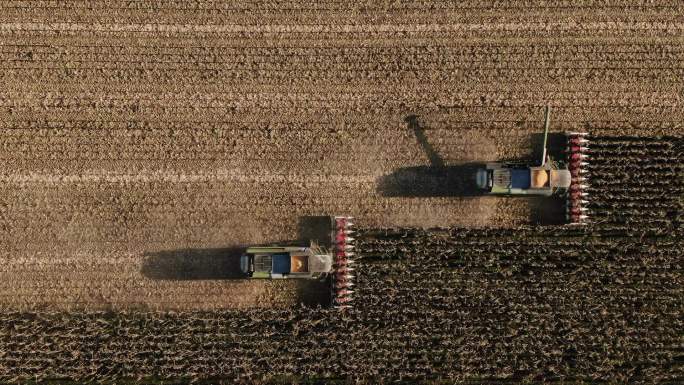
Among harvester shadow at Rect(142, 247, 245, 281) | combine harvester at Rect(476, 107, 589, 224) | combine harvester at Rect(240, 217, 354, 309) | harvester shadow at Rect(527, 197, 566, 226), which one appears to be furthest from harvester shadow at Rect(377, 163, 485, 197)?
harvester shadow at Rect(142, 247, 245, 281)

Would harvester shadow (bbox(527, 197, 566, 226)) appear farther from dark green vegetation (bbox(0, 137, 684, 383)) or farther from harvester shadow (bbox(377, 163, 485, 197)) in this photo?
harvester shadow (bbox(377, 163, 485, 197))

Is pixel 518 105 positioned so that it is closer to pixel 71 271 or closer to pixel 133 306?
pixel 133 306

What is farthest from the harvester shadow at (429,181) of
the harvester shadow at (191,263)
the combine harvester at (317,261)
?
the harvester shadow at (191,263)

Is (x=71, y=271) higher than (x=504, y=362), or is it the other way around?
(x=71, y=271)

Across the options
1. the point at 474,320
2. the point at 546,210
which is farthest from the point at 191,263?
the point at 546,210

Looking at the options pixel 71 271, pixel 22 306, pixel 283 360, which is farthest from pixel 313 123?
pixel 22 306

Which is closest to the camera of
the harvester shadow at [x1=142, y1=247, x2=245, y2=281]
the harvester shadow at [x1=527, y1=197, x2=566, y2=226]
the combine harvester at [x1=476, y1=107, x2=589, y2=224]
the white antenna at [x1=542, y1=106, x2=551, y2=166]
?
the combine harvester at [x1=476, y1=107, x2=589, y2=224]
